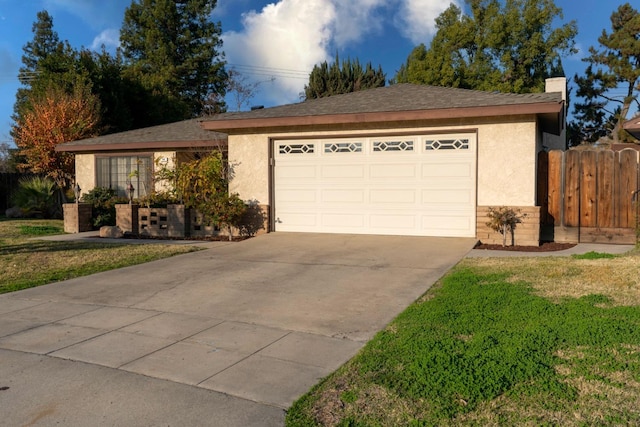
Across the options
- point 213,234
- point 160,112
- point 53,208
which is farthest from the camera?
point 160,112

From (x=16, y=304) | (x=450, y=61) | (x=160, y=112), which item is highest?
(x=450, y=61)

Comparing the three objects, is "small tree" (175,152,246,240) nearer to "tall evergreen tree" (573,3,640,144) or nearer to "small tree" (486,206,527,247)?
"small tree" (486,206,527,247)

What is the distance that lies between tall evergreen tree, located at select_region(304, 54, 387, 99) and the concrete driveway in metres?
27.0

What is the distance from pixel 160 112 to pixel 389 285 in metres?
25.9

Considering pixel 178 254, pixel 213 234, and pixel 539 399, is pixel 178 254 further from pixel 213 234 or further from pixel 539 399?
pixel 539 399

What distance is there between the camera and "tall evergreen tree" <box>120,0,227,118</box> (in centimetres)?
3891

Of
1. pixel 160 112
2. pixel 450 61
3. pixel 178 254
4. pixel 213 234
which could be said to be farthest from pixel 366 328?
pixel 450 61

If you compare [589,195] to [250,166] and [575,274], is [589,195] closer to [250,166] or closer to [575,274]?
[575,274]

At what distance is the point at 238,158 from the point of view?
43.3 feet

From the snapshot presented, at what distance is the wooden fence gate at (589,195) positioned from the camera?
1079 centimetres

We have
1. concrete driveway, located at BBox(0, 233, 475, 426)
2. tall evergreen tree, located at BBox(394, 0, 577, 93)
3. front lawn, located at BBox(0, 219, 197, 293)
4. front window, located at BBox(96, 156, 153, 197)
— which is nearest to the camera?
concrete driveway, located at BBox(0, 233, 475, 426)

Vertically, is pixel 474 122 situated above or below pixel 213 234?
above

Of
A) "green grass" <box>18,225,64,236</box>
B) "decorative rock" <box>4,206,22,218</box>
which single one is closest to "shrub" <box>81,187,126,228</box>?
"green grass" <box>18,225,64,236</box>

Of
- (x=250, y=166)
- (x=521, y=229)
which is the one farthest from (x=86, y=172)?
(x=521, y=229)
